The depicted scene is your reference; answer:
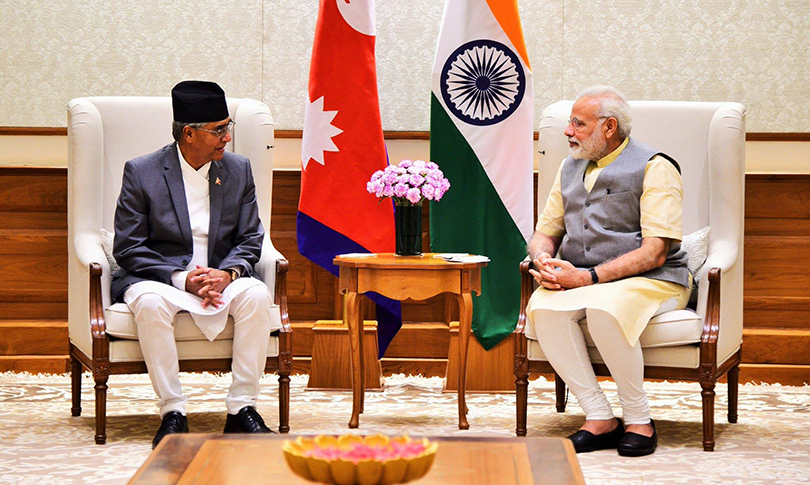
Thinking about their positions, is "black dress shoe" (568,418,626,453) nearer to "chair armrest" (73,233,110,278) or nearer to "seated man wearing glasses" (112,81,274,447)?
"seated man wearing glasses" (112,81,274,447)

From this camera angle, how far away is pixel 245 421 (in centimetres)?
334

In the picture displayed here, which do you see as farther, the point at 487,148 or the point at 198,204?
the point at 487,148

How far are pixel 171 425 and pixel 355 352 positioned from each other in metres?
0.78

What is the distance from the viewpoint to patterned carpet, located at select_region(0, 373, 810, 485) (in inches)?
115

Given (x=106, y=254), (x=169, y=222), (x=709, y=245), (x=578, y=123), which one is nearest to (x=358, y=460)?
(x=169, y=222)

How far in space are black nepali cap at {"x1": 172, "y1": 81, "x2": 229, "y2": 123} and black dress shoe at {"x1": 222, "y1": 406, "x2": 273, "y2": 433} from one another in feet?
3.67

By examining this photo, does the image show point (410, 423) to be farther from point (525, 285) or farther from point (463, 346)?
point (525, 285)

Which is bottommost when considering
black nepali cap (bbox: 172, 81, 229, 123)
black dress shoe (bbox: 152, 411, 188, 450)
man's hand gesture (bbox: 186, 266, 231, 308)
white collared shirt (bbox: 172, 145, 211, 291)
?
black dress shoe (bbox: 152, 411, 188, 450)

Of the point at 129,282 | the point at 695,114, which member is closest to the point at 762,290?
the point at 695,114

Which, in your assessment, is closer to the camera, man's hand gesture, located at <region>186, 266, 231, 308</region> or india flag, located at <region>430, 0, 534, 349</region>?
man's hand gesture, located at <region>186, 266, 231, 308</region>

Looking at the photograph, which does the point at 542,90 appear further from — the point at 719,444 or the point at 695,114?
the point at 719,444

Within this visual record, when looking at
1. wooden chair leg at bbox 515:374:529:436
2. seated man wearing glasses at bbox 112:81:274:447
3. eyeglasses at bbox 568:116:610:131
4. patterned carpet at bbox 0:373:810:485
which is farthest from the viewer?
eyeglasses at bbox 568:116:610:131

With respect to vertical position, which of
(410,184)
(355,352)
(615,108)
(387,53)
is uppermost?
(387,53)

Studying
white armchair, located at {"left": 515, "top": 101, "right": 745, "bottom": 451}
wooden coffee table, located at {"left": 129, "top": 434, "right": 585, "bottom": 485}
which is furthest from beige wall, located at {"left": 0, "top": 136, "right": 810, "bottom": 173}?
wooden coffee table, located at {"left": 129, "top": 434, "right": 585, "bottom": 485}
